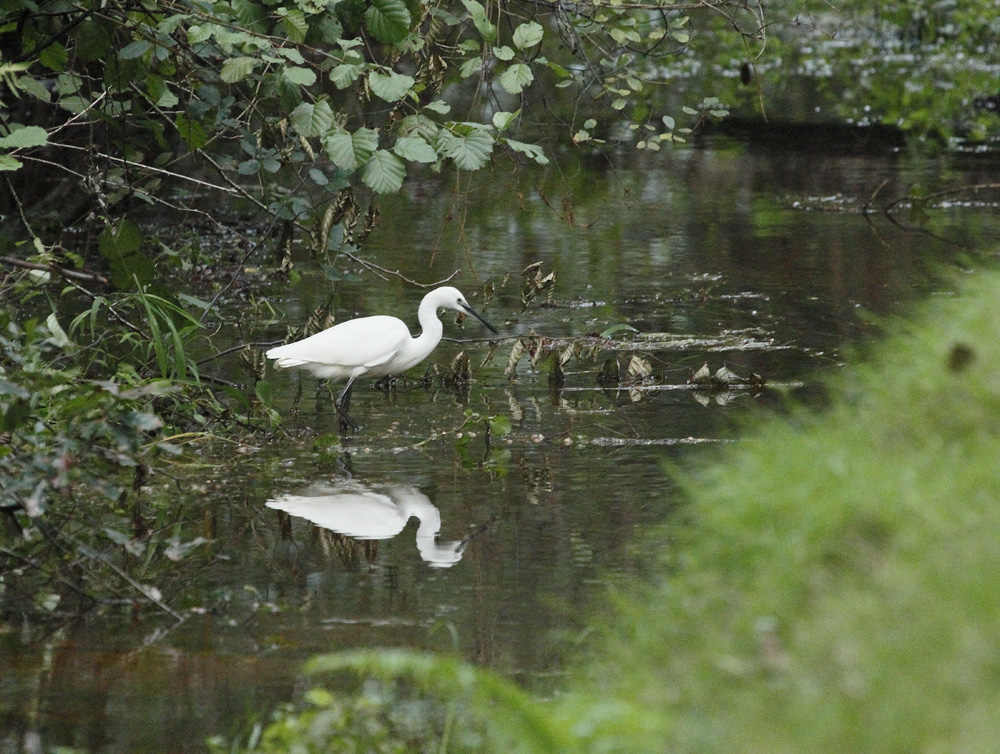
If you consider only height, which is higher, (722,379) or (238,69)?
(238,69)

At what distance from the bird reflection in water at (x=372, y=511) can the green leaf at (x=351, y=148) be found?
4.84 feet

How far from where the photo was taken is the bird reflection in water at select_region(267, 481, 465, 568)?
612cm

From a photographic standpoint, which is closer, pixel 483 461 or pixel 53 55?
pixel 53 55

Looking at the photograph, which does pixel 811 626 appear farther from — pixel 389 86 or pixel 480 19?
pixel 480 19

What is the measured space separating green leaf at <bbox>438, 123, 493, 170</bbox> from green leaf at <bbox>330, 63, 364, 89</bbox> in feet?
1.74

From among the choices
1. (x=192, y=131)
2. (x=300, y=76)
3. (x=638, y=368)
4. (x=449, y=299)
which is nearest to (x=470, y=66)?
(x=300, y=76)

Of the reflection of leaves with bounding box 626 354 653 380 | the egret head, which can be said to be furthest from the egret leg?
the reflection of leaves with bounding box 626 354 653 380

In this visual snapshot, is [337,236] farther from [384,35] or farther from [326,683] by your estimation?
[326,683]

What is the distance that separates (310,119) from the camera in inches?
257

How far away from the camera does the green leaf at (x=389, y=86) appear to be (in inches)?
245

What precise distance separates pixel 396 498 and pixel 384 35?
204 centimetres

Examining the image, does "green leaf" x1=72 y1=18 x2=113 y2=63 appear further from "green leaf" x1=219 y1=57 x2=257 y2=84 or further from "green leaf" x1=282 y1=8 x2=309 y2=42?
"green leaf" x1=282 y1=8 x2=309 y2=42

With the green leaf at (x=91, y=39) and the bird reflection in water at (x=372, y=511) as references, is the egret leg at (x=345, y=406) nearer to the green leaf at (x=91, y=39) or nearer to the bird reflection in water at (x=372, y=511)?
the bird reflection in water at (x=372, y=511)

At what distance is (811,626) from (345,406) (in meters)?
5.14
